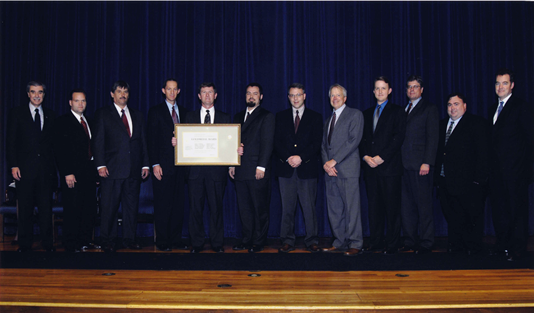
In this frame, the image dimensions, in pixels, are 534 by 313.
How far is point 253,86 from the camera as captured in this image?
4.00 m

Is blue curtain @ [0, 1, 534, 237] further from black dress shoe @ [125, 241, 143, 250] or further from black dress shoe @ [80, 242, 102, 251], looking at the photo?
black dress shoe @ [80, 242, 102, 251]

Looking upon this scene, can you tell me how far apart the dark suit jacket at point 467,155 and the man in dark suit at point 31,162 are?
4.08 meters

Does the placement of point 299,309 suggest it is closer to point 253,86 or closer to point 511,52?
point 253,86

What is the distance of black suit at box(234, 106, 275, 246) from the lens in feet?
12.9

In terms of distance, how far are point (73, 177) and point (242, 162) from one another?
69.3 inches

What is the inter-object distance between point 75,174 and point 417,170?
3.51 meters

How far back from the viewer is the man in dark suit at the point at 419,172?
384 cm

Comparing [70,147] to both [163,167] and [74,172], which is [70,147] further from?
[163,167]

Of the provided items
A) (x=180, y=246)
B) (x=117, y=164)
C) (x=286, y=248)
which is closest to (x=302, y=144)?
(x=286, y=248)

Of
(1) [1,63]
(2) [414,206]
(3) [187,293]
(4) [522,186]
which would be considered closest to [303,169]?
(2) [414,206]

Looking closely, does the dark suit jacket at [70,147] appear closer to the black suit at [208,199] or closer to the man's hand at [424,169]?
the black suit at [208,199]

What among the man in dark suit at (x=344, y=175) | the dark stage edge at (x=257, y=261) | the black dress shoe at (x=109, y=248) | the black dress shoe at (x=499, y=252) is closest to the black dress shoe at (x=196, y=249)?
the dark stage edge at (x=257, y=261)

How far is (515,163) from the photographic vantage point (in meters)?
3.65

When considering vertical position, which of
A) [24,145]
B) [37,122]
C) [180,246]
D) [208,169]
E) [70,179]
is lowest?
[180,246]
